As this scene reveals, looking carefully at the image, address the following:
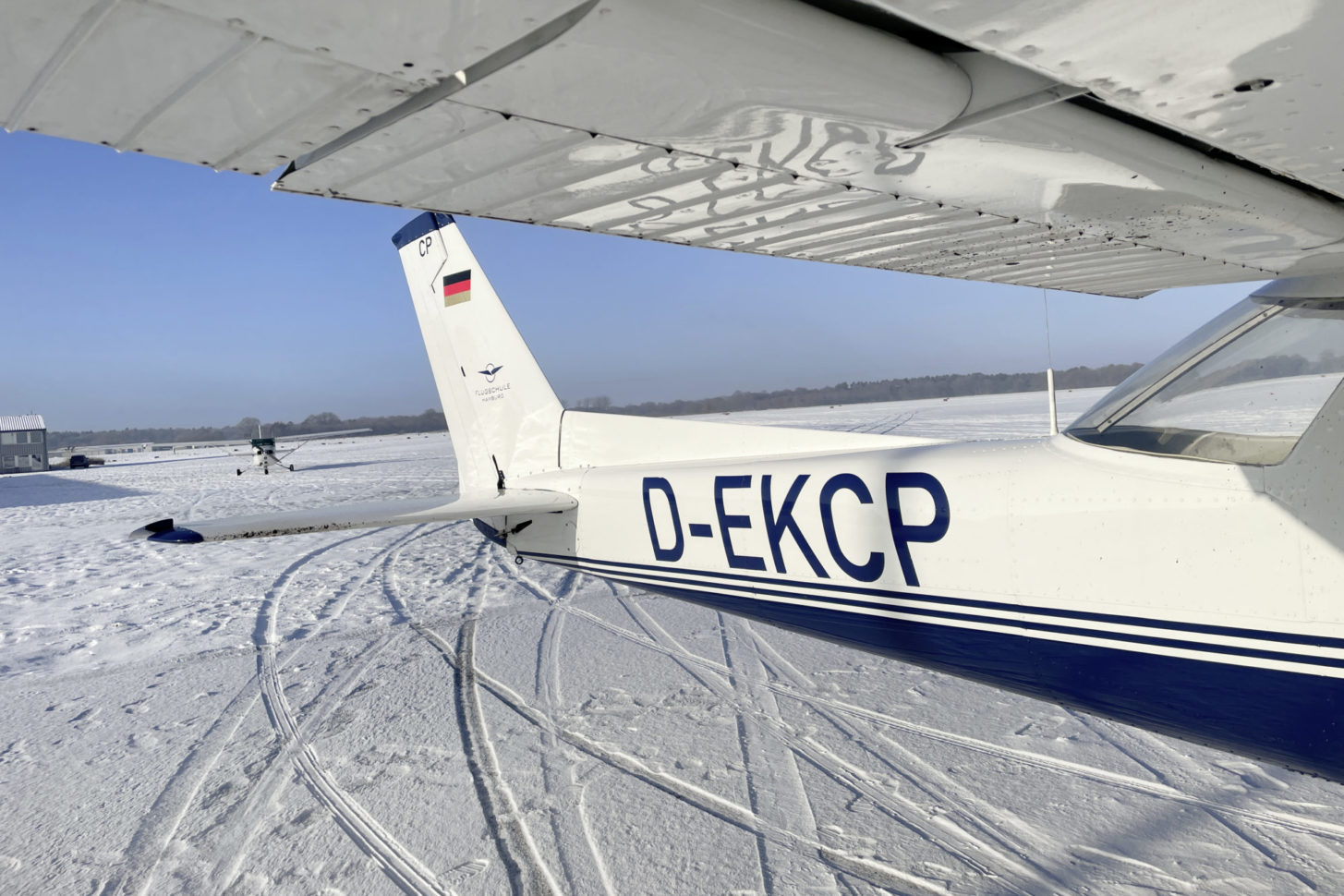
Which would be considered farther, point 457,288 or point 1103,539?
point 457,288

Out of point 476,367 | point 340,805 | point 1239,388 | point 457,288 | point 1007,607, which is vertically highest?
point 457,288

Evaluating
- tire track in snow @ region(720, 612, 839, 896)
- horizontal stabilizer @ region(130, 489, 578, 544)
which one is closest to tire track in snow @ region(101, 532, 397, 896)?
horizontal stabilizer @ region(130, 489, 578, 544)

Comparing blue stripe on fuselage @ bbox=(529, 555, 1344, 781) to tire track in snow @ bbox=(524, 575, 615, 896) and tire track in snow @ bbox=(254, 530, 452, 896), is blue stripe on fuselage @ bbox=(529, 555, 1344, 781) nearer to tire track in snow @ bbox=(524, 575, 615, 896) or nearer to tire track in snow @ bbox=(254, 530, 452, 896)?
tire track in snow @ bbox=(524, 575, 615, 896)

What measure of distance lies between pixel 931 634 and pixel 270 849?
106 inches

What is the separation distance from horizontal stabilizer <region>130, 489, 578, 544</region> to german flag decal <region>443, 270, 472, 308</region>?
1482 mm

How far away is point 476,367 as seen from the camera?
5.16 metres

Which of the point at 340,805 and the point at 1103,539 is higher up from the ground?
the point at 1103,539

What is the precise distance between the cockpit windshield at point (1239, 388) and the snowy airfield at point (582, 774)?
4.90 feet

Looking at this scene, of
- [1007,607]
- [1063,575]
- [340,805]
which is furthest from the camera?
[340,805]

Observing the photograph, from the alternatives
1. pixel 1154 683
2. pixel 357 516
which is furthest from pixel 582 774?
pixel 1154 683

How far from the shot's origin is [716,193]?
1.74 meters

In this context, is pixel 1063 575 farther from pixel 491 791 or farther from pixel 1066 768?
pixel 491 791

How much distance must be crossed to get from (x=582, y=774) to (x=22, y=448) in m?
54.5

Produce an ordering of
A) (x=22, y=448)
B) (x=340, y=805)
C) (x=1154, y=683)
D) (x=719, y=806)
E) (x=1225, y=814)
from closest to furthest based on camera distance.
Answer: (x=1154, y=683) → (x=1225, y=814) → (x=719, y=806) → (x=340, y=805) → (x=22, y=448)
